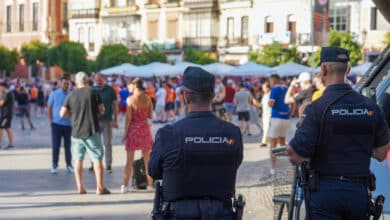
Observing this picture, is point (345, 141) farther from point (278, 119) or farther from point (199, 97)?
point (278, 119)

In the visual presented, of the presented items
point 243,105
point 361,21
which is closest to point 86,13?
point 361,21

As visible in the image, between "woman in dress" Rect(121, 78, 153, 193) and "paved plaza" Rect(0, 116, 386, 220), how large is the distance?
1.69ft

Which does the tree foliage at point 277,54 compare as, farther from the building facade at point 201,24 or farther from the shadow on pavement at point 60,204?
the shadow on pavement at point 60,204

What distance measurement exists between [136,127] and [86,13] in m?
62.3

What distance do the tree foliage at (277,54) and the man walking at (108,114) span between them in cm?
3250

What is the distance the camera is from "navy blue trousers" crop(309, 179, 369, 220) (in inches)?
196

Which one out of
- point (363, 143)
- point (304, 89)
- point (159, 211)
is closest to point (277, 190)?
point (363, 143)

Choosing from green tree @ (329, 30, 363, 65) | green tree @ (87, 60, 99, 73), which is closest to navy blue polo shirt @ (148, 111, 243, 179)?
green tree @ (329, 30, 363, 65)

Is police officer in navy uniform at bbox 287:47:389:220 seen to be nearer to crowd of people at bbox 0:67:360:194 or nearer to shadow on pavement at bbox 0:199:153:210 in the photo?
crowd of people at bbox 0:67:360:194

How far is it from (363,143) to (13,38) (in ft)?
254

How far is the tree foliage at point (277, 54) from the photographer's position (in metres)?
46.2

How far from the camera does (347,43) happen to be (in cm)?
4381

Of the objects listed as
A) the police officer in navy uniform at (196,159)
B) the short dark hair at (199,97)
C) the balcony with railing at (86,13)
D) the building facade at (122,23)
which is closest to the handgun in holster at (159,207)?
the police officer in navy uniform at (196,159)

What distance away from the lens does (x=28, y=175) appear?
13.9 metres
